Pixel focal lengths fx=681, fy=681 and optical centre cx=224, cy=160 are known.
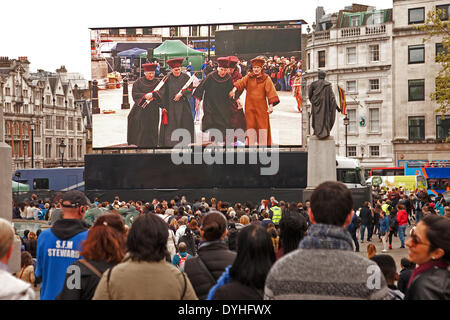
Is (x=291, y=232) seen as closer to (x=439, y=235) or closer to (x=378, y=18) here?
(x=439, y=235)

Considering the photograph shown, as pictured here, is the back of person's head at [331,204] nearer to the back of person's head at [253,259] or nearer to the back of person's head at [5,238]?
the back of person's head at [253,259]

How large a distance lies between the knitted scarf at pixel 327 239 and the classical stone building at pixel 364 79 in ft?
186

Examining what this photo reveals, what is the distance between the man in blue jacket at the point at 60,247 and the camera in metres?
5.92

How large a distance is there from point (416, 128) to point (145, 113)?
1114 inches

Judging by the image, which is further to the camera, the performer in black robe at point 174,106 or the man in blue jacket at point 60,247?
the performer in black robe at point 174,106

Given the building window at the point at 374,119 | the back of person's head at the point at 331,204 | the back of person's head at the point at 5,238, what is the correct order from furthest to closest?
the building window at the point at 374,119 < the back of person's head at the point at 5,238 < the back of person's head at the point at 331,204

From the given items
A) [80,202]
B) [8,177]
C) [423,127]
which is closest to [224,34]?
[423,127]

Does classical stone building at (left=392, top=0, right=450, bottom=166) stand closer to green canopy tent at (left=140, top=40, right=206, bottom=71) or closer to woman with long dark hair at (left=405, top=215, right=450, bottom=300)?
green canopy tent at (left=140, top=40, right=206, bottom=71)

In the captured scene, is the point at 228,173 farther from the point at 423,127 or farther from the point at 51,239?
the point at 51,239

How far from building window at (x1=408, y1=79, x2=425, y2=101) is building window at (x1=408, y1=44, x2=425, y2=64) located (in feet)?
5.67

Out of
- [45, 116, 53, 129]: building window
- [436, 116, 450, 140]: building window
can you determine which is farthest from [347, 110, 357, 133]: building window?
[45, 116, 53, 129]: building window

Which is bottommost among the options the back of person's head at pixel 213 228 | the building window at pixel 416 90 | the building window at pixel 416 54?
the back of person's head at pixel 213 228

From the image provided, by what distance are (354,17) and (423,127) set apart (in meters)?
13.3

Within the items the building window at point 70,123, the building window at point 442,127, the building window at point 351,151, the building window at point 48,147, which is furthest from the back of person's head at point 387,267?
the building window at point 70,123
